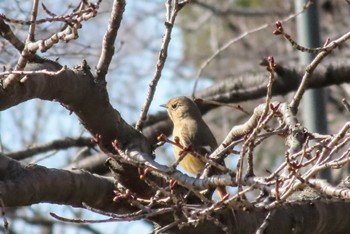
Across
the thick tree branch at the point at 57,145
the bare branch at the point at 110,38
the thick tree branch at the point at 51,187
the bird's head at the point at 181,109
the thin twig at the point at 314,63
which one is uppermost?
the bird's head at the point at 181,109

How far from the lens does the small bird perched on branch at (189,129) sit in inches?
282

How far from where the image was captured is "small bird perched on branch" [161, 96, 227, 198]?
7172 millimetres

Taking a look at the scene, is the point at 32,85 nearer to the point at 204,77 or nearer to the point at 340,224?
the point at 340,224

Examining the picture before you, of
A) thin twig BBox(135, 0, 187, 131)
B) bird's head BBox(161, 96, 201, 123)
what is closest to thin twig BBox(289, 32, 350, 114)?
thin twig BBox(135, 0, 187, 131)

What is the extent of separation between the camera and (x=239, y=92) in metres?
7.03

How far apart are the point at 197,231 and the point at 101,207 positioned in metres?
0.45

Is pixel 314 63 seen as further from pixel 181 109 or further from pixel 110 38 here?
pixel 181 109

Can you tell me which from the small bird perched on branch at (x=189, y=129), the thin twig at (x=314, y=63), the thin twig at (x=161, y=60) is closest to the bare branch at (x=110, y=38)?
the thin twig at (x=161, y=60)

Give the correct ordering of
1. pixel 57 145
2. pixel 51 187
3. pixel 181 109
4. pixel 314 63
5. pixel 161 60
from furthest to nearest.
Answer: pixel 181 109, pixel 57 145, pixel 161 60, pixel 314 63, pixel 51 187

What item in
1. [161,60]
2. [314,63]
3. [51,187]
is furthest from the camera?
[161,60]

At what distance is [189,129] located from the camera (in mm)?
7422

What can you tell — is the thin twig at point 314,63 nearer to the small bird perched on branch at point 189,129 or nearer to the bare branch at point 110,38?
the bare branch at point 110,38

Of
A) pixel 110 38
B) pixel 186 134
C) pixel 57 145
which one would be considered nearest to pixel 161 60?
pixel 110 38

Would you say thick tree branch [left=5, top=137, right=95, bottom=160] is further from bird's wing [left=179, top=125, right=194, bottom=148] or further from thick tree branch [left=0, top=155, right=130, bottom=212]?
thick tree branch [left=0, top=155, right=130, bottom=212]
